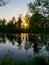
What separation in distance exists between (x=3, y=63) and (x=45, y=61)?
3.65m

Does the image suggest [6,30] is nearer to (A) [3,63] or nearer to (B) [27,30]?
(B) [27,30]

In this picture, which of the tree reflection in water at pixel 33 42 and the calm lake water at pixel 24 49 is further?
the tree reflection in water at pixel 33 42

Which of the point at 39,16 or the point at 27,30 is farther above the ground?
the point at 39,16

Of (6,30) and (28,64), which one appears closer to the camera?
(28,64)

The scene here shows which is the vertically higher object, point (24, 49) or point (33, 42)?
point (24, 49)

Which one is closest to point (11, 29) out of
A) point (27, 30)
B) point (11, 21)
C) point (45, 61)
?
point (27, 30)

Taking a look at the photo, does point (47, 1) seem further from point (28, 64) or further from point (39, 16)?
point (28, 64)

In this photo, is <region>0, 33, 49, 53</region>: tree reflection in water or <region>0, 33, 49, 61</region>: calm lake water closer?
<region>0, 33, 49, 61</region>: calm lake water

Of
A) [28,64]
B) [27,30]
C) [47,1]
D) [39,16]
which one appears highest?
[47,1]

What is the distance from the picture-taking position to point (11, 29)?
111188 mm

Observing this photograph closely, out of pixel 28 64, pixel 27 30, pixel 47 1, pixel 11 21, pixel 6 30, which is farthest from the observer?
pixel 11 21

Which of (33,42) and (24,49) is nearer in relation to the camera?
(24,49)

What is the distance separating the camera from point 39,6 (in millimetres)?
25812

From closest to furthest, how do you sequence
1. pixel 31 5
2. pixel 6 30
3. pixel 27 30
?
pixel 31 5 → pixel 6 30 → pixel 27 30
